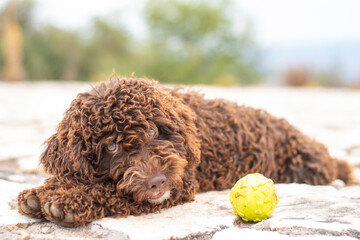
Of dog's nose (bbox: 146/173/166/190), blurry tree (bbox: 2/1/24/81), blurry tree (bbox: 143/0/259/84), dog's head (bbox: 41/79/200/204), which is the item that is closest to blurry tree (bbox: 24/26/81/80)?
blurry tree (bbox: 143/0/259/84)

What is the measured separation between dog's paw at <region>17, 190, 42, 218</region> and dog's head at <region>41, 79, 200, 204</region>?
1.09ft

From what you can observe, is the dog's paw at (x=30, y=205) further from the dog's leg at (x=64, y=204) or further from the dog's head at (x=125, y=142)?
the dog's head at (x=125, y=142)

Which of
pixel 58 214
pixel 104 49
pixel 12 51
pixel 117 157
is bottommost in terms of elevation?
pixel 58 214

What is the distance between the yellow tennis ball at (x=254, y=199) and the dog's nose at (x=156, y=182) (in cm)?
62

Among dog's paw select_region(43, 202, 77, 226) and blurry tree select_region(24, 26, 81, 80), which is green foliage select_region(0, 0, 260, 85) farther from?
dog's paw select_region(43, 202, 77, 226)

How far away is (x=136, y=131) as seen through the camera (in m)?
3.21

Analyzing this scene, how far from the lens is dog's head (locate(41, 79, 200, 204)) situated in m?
3.15

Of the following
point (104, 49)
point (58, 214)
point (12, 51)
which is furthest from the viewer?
point (104, 49)

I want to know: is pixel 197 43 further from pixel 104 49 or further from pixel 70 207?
pixel 70 207

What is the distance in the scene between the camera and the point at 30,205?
3119 mm

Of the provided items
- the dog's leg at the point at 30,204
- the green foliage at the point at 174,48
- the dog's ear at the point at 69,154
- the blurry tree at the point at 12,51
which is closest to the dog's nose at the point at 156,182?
the dog's ear at the point at 69,154

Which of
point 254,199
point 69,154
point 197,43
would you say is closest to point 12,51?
point 197,43

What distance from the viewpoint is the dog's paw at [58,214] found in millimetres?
2967

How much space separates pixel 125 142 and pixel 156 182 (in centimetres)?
40
